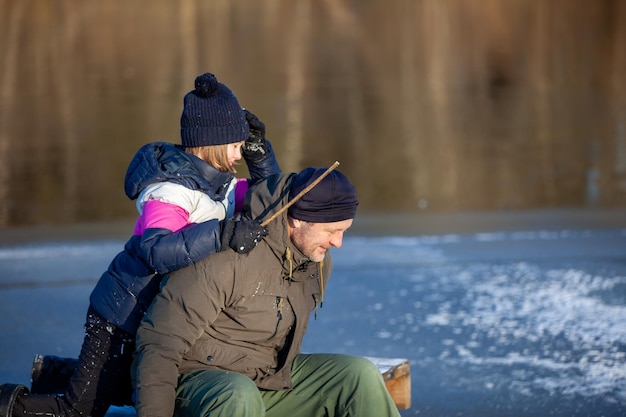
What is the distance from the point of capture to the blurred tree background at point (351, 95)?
10641 millimetres

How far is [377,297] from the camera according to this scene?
6.75 m

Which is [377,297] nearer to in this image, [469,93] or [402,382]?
[402,382]

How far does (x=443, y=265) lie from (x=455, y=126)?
7.30m

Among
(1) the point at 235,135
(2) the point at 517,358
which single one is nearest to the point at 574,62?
(2) the point at 517,358

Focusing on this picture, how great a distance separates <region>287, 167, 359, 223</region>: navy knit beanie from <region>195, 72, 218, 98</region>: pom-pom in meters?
0.70

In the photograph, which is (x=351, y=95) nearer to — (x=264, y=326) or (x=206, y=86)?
(x=206, y=86)

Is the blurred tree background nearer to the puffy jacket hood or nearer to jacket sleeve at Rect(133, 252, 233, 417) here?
the puffy jacket hood

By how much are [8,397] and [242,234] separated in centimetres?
117

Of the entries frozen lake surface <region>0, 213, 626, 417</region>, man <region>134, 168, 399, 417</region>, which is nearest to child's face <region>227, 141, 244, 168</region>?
man <region>134, 168, 399, 417</region>

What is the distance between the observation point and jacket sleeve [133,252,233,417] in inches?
135

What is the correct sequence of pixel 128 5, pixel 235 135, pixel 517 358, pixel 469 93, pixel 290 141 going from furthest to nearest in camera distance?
pixel 128 5
pixel 469 93
pixel 290 141
pixel 517 358
pixel 235 135

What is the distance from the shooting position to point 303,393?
3.77 meters

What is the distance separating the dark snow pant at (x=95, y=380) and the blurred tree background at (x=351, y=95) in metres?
5.20

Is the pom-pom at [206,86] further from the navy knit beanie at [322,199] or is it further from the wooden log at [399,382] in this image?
the wooden log at [399,382]
